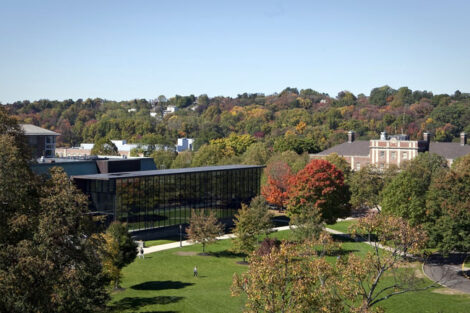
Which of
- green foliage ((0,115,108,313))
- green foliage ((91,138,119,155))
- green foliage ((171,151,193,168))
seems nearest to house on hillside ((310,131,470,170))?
green foliage ((171,151,193,168))

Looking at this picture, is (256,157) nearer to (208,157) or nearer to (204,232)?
(208,157)

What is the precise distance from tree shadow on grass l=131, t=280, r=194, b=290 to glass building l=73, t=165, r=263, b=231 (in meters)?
15.6

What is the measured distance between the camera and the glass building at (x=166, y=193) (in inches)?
2265

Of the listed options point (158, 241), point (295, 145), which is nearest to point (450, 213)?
point (158, 241)

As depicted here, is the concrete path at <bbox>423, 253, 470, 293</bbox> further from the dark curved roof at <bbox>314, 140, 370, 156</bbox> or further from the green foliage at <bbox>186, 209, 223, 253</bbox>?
the dark curved roof at <bbox>314, 140, 370, 156</bbox>

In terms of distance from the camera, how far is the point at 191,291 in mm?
40531

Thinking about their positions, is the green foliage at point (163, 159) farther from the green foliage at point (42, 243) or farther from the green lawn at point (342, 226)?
the green foliage at point (42, 243)

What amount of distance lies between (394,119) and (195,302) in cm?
14074

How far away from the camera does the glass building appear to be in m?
57.5

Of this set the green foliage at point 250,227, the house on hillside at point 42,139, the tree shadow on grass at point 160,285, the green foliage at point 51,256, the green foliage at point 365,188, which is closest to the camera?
the green foliage at point 51,256

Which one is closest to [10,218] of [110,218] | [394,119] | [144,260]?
[144,260]

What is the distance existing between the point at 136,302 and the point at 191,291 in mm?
4632

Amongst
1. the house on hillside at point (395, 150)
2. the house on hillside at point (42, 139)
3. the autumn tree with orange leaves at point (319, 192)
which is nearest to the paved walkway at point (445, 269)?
the autumn tree with orange leaves at point (319, 192)

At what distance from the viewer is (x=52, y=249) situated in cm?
2273
